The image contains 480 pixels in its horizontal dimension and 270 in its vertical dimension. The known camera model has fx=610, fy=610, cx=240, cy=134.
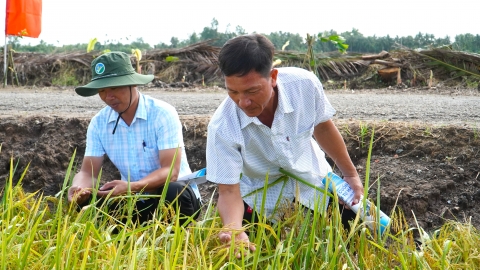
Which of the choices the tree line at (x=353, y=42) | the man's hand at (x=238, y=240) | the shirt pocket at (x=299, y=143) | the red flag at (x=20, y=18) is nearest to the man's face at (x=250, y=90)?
the shirt pocket at (x=299, y=143)

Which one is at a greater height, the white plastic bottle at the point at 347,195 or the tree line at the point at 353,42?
the tree line at the point at 353,42

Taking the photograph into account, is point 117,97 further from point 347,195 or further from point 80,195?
point 347,195

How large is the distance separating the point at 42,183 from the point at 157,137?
1.20 metres

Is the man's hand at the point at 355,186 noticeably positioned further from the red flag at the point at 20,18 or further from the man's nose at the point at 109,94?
the red flag at the point at 20,18

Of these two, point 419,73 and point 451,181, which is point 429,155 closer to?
point 451,181

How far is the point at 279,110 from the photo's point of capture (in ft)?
6.91

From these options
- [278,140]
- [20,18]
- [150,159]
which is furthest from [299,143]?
[20,18]

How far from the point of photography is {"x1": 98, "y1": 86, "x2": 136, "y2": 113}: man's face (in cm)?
272

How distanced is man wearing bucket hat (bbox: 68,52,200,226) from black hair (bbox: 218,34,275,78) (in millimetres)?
860

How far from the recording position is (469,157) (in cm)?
315

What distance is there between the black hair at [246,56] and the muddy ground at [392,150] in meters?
0.74

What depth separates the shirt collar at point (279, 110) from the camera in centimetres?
208

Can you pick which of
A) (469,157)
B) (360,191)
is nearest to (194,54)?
(469,157)

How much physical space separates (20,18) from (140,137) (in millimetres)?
6670
